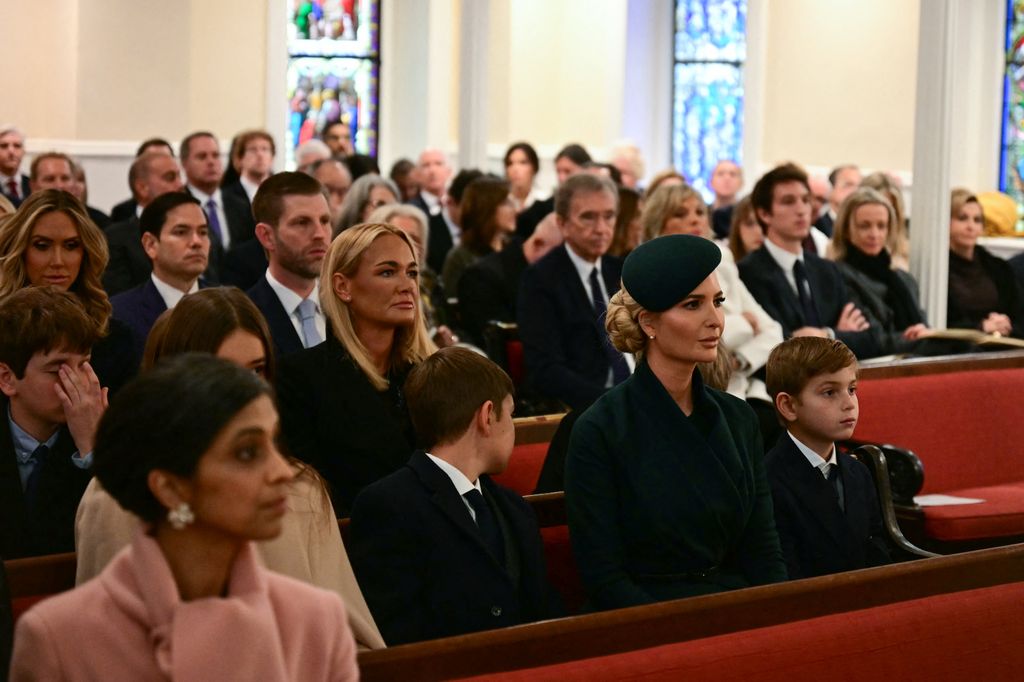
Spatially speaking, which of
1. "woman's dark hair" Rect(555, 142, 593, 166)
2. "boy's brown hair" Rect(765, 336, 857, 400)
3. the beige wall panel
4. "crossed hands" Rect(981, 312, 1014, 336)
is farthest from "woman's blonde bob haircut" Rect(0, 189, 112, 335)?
the beige wall panel

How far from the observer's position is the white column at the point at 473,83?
32.4 feet

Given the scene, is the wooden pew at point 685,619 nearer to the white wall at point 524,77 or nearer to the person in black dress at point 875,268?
the person in black dress at point 875,268

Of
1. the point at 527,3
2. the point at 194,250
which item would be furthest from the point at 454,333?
the point at 527,3

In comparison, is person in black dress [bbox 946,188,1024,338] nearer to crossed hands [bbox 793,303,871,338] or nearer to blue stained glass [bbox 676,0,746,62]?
crossed hands [bbox 793,303,871,338]

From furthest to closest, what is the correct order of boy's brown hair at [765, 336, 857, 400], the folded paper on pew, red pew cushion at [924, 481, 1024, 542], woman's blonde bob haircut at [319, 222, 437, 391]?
the folded paper on pew
red pew cushion at [924, 481, 1024, 542]
boy's brown hair at [765, 336, 857, 400]
woman's blonde bob haircut at [319, 222, 437, 391]

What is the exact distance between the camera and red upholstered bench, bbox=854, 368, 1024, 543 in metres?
5.75

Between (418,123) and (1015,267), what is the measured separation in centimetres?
678

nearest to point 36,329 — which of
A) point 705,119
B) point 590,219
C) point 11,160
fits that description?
point 590,219

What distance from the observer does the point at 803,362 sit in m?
4.20

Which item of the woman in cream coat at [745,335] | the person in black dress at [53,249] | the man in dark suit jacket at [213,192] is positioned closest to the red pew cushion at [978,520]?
the woman in cream coat at [745,335]

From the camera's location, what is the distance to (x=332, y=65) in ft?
48.5

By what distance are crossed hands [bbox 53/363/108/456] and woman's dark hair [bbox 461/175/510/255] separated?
17.3 ft

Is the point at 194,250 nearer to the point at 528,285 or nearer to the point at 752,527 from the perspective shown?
the point at 528,285

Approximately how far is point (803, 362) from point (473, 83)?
6168 mm
